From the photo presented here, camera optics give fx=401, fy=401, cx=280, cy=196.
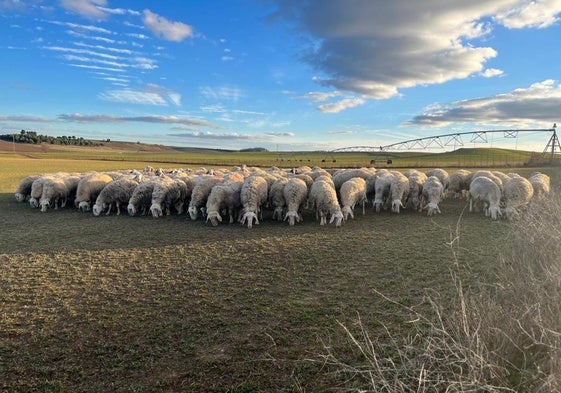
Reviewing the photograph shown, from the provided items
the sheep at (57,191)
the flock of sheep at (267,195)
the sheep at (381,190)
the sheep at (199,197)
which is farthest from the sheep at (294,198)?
the sheep at (57,191)

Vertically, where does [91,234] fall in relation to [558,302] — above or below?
below

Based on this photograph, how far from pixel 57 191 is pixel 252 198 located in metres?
9.36

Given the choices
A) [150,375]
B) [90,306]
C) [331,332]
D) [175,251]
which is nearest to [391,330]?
[331,332]

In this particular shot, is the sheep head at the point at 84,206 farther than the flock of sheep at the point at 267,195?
Yes

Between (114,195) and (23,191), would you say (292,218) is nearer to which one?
(114,195)

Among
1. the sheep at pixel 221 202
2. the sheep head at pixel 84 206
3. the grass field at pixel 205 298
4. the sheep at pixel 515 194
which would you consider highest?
the sheep at pixel 515 194

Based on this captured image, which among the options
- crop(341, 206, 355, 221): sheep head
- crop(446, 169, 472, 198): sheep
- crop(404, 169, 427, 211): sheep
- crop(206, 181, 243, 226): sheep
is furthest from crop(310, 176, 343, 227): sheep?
crop(446, 169, 472, 198): sheep

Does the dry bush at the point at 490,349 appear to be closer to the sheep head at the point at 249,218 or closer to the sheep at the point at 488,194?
the sheep head at the point at 249,218

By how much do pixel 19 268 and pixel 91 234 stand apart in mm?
3540

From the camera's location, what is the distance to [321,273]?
849 cm

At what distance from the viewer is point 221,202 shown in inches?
563

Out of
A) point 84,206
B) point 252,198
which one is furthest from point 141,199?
point 252,198

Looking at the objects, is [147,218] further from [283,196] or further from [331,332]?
[331,332]

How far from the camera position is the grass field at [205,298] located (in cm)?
486
